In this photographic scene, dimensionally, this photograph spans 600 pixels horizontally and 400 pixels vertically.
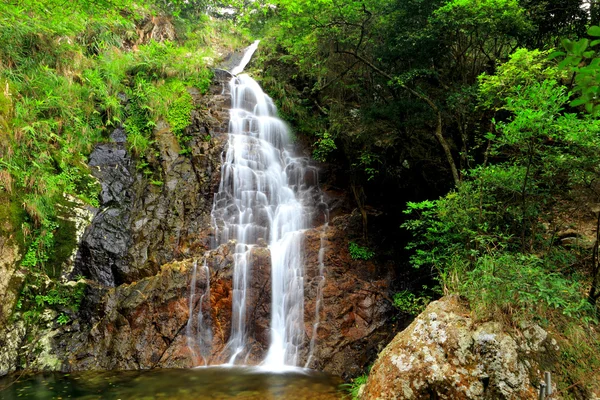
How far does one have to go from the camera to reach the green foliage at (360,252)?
9.41 metres

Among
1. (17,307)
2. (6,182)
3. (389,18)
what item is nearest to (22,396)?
(17,307)

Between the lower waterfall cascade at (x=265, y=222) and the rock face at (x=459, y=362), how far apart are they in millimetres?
3830

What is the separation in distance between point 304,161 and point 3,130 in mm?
8080

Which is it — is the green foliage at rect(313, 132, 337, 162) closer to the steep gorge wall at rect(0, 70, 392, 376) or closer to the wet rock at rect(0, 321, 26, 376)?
the steep gorge wall at rect(0, 70, 392, 376)

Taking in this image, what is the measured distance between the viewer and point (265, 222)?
1002 cm

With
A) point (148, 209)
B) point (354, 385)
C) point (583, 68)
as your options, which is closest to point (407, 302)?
point (354, 385)

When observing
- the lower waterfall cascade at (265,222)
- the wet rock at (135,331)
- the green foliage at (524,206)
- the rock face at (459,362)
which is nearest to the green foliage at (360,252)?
the lower waterfall cascade at (265,222)

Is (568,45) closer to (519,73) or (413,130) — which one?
(519,73)

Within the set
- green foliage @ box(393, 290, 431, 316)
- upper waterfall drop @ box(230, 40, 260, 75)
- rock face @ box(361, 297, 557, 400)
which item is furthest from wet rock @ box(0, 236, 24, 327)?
upper waterfall drop @ box(230, 40, 260, 75)

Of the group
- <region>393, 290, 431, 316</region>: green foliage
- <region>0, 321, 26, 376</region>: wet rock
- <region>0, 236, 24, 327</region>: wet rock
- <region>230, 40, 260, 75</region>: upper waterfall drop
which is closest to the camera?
<region>0, 321, 26, 376</region>: wet rock

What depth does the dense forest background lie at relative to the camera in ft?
15.1

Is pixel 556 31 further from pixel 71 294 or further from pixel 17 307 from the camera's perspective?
pixel 17 307

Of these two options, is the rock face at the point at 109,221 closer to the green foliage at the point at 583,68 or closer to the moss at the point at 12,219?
the moss at the point at 12,219

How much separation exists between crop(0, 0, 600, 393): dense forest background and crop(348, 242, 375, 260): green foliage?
9 cm
